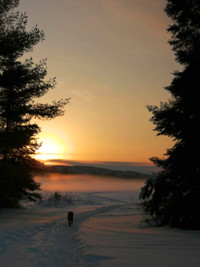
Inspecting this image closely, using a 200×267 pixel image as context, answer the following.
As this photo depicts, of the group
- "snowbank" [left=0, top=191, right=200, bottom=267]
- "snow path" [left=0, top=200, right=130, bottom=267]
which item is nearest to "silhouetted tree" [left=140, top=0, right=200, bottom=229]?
"snowbank" [left=0, top=191, right=200, bottom=267]

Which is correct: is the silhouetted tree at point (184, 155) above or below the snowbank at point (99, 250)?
above

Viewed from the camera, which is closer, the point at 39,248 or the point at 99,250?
the point at 99,250

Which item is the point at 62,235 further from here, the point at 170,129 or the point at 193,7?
the point at 193,7

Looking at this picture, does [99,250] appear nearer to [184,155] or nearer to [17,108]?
[184,155]

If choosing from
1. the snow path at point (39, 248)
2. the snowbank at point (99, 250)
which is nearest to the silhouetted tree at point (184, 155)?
the snowbank at point (99, 250)

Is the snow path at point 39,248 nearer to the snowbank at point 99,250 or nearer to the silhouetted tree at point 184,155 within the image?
the snowbank at point 99,250

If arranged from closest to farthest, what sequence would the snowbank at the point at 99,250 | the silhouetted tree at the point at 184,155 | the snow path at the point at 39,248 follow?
1. the snowbank at the point at 99,250
2. the snow path at the point at 39,248
3. the silhouetted tree at the point at 184,155

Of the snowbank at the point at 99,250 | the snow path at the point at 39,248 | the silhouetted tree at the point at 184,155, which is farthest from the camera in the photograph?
the silhouetted tree at the point at 184,155

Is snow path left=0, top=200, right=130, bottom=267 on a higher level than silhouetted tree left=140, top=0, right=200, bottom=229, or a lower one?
lower

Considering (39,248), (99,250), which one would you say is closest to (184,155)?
(99,250)

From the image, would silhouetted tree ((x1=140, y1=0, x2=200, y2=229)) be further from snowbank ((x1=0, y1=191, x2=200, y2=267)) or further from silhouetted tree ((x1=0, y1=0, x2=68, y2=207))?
silhouetted tree ((x1=0, y1=0, x2=68, y2=207))

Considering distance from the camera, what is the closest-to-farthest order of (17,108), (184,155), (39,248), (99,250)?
1. (99,250)
2. (39,248)
3. (184,155)
4. (17,108)

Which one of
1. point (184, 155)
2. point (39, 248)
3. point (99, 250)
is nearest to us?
point (99, 250)

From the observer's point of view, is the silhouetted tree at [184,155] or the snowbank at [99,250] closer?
the snowbank at [99,250]
